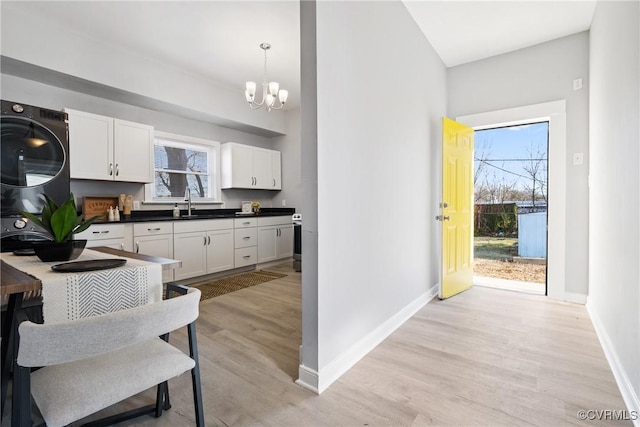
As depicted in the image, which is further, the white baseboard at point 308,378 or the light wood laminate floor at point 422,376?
the white baseboard at point 308,378

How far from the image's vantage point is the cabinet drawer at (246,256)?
4441 mm

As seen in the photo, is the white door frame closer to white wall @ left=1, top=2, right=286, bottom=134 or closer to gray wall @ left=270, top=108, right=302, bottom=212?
gray wall @ left=270, top=108, right=302, bottom=212

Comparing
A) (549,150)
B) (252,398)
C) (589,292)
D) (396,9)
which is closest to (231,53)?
(396,9)

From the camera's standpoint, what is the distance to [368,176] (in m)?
2.17

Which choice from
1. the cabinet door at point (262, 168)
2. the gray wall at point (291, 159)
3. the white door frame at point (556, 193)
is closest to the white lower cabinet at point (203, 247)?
the cabinet door at point (262, 168)

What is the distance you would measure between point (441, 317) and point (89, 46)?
426 cm

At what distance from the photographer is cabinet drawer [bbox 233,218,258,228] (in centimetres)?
443

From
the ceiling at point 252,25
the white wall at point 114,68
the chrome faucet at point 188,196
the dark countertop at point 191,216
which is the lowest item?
the dark countertop at point 191,216

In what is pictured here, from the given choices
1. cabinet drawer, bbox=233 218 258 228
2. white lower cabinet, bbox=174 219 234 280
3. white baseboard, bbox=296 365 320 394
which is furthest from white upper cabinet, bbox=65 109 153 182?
white baseboard, bbox=296 365 320 394

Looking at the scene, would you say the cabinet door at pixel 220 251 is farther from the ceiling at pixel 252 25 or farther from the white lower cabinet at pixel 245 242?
the ceiling at pixel 252 25

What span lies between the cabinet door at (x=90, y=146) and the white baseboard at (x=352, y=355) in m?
3.06

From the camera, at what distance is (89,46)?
3084 millimetres

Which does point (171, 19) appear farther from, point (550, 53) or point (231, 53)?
point (550, 53)

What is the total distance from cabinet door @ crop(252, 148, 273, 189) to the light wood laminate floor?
2.87m
